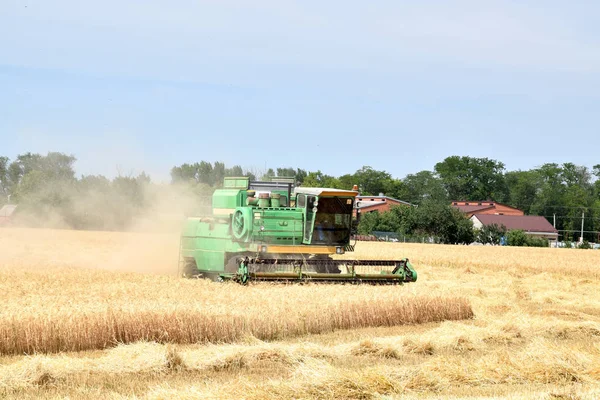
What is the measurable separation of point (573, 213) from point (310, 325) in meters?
106

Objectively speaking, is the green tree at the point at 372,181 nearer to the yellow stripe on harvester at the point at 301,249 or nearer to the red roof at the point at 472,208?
the red roof at the point at 472,208

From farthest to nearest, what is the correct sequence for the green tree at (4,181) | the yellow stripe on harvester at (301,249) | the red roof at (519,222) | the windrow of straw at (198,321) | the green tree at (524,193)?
the green tree at (524,193) → the red roof at (519,222) → the green tree at (4,181) → the yellow stripe on harvester at (301,249) → the windrow of straw at (198,321)

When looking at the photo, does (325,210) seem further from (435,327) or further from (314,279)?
(435,327)

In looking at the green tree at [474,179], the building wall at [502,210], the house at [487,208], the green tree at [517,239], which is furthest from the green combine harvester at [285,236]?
→ the green tree at [474,179]

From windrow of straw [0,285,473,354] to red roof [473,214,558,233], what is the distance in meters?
76.8

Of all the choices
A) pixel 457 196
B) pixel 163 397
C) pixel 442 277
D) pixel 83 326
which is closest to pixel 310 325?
pixel 83 326

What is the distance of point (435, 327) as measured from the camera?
14.1m

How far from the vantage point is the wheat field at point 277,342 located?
27.7 feet

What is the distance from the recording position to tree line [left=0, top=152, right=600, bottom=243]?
32.0 m

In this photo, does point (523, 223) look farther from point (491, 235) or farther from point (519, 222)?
point (491, 235)

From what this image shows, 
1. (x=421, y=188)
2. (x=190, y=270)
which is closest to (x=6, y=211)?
(x=190, y=270)

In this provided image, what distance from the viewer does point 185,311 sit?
1172cm

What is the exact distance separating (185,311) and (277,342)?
152 cm

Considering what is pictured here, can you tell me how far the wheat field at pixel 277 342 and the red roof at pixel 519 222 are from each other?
239ft
